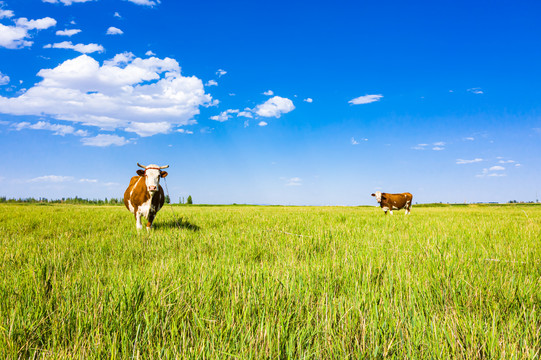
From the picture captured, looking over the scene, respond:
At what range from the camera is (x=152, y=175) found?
340 inches

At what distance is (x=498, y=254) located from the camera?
4188 mm

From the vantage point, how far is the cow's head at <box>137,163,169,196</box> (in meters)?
8.42

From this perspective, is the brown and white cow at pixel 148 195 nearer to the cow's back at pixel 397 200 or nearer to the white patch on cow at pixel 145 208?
the white patch on cow at pixel 145 208

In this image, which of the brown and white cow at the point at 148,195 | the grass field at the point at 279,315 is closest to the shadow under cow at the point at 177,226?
the brown and white cow at the point at 148,195

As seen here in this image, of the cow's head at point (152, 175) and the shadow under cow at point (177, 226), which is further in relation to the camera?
the cow's head at point (152, 175)

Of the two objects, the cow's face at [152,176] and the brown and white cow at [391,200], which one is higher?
the cow's face at [152,176]

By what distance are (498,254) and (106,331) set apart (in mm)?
4912

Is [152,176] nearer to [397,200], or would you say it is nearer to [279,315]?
[279,315]

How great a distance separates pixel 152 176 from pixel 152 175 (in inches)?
1.5

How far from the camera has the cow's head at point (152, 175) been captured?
8423 mm

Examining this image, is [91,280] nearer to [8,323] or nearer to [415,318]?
[8,323]

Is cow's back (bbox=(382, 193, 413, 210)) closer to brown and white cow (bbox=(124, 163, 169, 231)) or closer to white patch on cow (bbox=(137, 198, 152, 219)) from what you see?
brown and white cow (bbox=(124, 163, 169, 231))

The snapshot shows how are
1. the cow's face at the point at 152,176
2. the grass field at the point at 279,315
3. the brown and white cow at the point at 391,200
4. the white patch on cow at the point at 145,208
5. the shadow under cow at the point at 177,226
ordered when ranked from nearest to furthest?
the grass field at the point at 279,315, the shadow under cow at the point at 177,226, the cow's face at the point at 152,176, the white patch on cow at the point at 145,208, the brown and white cow at the point at 391,200

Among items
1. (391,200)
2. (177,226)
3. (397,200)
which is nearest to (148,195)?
(177,226)
